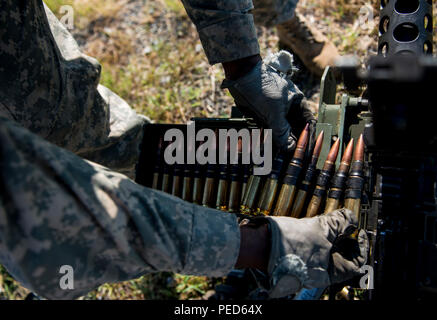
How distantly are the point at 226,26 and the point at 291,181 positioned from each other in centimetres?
106

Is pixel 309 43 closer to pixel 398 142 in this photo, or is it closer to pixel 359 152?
pixel 359 152

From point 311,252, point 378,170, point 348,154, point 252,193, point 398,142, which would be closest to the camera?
point 398,142

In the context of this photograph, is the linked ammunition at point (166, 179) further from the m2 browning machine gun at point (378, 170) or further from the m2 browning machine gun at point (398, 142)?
the m2 browning machine gun at point (398, 142)

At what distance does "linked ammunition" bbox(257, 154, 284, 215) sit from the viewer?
251cm

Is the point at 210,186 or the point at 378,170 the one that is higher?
the point at 378,170

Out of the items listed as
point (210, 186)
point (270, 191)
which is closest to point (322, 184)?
point (270, 191)

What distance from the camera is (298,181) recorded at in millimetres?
2557

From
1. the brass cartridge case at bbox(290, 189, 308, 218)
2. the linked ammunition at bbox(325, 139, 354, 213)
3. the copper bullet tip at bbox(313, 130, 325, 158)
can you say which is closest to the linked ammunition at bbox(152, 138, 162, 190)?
the brass cartridge case at bbox(290, 189, 308, 218)

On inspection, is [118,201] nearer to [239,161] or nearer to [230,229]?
[230,229]

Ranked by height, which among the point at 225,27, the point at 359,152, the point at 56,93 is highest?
the point at 225,27

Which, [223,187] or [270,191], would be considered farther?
[223,187]

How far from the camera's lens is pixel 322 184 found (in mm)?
2438

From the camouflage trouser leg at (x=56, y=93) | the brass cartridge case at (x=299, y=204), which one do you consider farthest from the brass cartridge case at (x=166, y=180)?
the brass cartridge case at (x=299, y=204)

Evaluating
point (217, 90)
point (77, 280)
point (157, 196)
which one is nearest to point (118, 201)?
point (157, 196)
